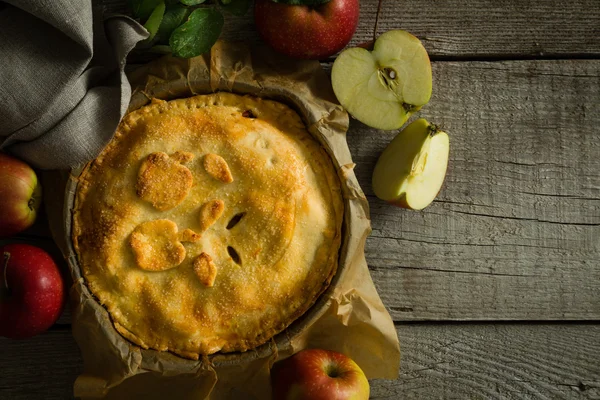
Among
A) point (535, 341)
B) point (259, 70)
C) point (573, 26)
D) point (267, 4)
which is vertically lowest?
point (535, 341)

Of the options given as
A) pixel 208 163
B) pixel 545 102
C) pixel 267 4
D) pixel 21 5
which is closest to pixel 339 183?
pixel 208 163

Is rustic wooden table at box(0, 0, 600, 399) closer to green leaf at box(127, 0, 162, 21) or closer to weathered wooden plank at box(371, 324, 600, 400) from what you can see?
weathered wooden plank at box(371, 324, 600, 400)

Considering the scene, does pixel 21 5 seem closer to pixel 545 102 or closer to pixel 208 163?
pixel 208 163

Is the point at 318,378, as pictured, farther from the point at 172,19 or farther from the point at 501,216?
the point at 172,19

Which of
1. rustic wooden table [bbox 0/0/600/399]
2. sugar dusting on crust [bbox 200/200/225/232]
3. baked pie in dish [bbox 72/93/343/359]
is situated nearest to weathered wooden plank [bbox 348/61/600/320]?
rustic wooden table [bbox 0/0/600/399]

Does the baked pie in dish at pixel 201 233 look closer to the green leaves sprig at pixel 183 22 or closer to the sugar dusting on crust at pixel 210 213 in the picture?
the sugar dusting on crust at pixel 210 213

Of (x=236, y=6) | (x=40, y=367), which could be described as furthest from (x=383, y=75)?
(x=40, y=367)
